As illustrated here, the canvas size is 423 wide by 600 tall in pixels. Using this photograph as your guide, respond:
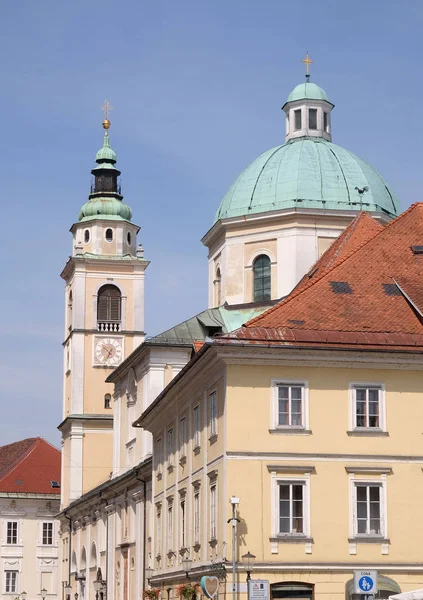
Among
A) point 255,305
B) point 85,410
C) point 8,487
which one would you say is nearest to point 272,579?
point 255,305

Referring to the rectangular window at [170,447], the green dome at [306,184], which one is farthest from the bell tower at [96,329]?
the rectangular window at [170,447]

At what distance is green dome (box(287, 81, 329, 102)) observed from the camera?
64562 millimetres

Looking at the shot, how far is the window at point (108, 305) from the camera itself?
307 feet

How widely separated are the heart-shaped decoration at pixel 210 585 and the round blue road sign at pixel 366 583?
31.6 ft

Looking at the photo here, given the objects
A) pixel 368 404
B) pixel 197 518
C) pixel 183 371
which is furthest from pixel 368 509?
pixel 183 371

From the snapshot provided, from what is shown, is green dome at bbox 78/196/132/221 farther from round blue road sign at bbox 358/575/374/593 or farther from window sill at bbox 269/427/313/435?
round blue road sign at bbox 358/575/374/593

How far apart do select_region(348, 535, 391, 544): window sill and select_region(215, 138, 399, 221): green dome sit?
26.6 meters

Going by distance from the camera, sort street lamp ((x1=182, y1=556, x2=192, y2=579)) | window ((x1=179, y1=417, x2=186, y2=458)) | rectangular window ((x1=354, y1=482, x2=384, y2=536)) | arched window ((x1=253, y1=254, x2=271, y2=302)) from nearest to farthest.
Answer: rectangular window ((x1=354, y1=482, x2=384, y2=536)) → street lamp ((x1=182, y1=556, x2=192, y2=579)) → window ((x1=179, y1=417, x2=186, y2=458)) → arched window ((x1=253, y1=254, x2=271, y2=302))

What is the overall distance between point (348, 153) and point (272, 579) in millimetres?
33076

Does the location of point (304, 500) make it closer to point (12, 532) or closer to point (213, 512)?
point (213, 512)

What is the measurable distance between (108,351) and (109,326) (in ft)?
6.13

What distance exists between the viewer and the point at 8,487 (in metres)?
104

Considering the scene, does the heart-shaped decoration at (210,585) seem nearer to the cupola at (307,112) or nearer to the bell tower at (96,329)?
the cupola at (307,112)

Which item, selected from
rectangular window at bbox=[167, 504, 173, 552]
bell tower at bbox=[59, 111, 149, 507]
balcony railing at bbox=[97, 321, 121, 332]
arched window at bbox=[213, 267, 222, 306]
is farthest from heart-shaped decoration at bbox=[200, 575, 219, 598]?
balcony railing at bbox=[97, 321, 121, 332]
